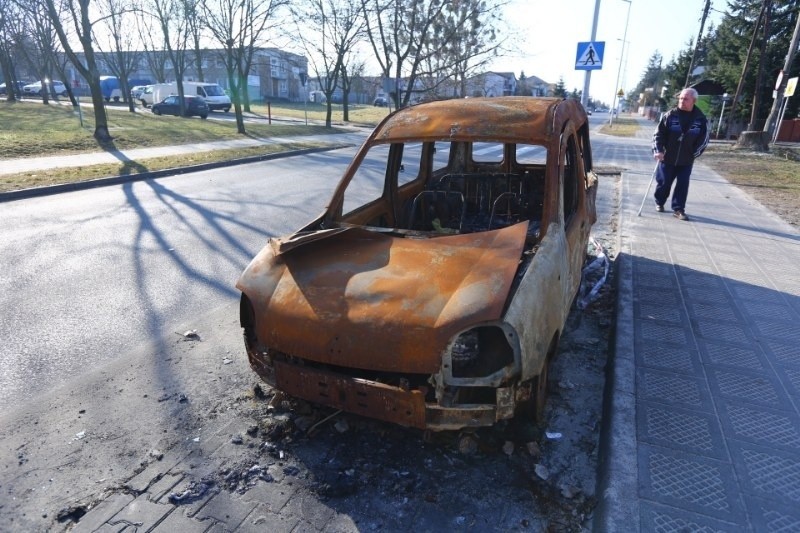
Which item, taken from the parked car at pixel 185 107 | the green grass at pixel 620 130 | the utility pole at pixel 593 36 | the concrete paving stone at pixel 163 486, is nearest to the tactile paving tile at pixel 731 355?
the concrete paving stone at pixel 163 486

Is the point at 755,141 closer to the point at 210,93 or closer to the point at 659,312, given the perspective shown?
the point at 659,312

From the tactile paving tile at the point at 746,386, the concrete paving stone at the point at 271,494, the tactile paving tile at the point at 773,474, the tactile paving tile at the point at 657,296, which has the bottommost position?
the concrete paving stone at the point at 271,494

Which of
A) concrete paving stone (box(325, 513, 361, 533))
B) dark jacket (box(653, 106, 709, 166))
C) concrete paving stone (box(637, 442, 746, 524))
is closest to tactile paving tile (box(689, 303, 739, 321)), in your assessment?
concrete paving stone (box(637, 442, 746, 524))

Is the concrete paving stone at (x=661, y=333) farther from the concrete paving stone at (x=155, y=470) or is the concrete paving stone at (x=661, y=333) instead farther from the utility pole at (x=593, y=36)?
the utility pole at (x=593, y=36)

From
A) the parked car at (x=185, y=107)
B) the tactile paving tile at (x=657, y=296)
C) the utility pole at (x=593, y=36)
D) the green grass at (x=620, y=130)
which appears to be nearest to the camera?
the tactile paving tile at (x=657, y=296)

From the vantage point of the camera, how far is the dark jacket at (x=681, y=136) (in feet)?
25.0

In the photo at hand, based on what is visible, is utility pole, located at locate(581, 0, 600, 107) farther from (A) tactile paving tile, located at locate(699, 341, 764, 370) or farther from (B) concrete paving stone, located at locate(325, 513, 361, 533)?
(B) concrete paving stone, located at locate(325, 513, 361, 533)

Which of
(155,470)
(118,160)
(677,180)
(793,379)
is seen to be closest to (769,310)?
(793,379)

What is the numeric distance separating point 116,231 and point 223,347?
4.25 meters

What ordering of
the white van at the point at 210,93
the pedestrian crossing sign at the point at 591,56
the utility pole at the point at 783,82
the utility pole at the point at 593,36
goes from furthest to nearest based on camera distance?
1. the white van at the point at 210,93
2. the utility pole at the point at 783,82
3. the utility pole at the point at 593,36
4. the pedestrian crossing sign at the point at 591,56

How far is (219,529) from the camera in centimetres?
238

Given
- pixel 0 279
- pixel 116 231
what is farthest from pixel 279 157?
pixel 0 279

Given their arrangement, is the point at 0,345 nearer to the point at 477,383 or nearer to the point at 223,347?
the point at 223,347

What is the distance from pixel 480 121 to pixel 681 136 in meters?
5.52
